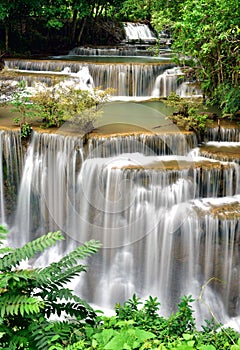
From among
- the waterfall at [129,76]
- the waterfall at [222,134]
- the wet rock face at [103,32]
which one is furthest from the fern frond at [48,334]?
the wet rock face at [103,32]

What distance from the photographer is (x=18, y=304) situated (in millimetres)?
2609

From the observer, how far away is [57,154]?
8438mm

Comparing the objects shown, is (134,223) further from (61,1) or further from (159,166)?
(61,1)

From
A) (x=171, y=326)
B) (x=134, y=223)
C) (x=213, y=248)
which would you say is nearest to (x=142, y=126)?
(x=134, y=223)

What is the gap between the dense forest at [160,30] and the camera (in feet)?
29.5

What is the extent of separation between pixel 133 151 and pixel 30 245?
18.1ft

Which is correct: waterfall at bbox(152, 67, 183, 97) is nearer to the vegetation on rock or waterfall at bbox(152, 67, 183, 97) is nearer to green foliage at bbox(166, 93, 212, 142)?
green foliage at bbox(166, 93, 212, 142)

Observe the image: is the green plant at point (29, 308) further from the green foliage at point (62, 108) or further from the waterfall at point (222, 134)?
the waterfall at point (222, 134)

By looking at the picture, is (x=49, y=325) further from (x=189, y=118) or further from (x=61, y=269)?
(x=189, y=118)

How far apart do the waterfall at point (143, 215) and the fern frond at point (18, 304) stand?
4.85 metres

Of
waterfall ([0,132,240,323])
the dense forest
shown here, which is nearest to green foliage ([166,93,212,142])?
waterfall ([0,132,240,323])

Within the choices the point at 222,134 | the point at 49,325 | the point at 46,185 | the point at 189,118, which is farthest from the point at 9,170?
the point at 49,325

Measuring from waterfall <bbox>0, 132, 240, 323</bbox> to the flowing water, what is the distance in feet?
0.06

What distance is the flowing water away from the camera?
23.5 ft
